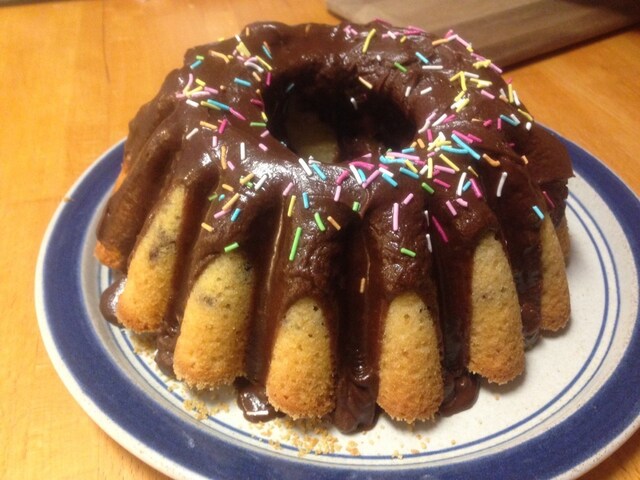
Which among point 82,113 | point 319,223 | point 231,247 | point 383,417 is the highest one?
point 319,223

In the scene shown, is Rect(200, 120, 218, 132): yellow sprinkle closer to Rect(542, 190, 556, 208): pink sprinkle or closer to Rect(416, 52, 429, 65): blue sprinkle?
Rect(416, 52, 429, 65): blue sprinkle

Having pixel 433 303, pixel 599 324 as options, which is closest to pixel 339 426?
pixel 433 303

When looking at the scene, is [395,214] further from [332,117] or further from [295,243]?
[332,117]

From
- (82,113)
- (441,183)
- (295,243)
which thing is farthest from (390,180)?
(82,113)

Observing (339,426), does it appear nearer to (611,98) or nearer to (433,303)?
(433,303)

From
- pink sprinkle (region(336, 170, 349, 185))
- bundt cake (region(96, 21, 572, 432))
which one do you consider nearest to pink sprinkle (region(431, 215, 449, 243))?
bundt cake (region(96, 21, 572, 432))

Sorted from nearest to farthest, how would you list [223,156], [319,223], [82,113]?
[319,223] < [223,156] < [82,113]
